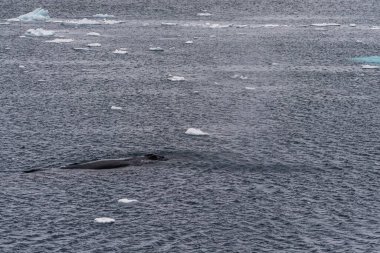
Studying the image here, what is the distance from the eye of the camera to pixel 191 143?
8859mm

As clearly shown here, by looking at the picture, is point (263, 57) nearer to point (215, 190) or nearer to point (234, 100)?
point (234, 100)

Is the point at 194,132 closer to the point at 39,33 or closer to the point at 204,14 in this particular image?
the point at 39,33

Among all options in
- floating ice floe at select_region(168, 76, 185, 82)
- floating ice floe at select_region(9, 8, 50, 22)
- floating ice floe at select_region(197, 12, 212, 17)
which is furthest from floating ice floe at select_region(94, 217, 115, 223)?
floating ice floe at select_region(197, 12, 212, 17)

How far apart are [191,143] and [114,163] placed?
1.11 m

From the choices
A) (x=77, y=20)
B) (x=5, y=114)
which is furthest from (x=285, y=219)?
(x=77, y=20)

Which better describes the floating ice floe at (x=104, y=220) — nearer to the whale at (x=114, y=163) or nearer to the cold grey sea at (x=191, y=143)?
the cold grey sea at (x=191, y=143)

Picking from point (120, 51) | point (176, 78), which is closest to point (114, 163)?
point (176, 78)

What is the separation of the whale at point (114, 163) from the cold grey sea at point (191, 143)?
0.44 feet

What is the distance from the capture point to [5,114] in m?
10.2

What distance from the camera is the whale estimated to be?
7.92 m

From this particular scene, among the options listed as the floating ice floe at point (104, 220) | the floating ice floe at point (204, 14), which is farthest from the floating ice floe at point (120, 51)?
the floating ice floe at point (104, 220)

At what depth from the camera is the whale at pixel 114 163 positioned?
7.92 meters

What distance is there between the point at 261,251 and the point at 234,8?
73.2 feet

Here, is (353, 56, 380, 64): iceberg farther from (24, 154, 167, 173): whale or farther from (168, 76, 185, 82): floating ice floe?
(24, 154, 167, 173): whale
